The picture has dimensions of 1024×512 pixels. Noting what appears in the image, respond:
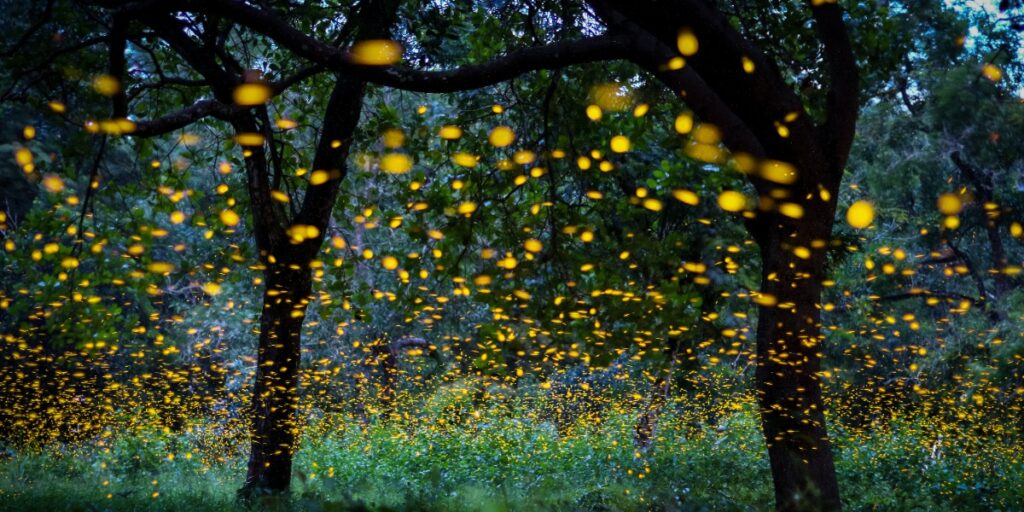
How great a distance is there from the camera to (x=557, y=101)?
26.4ft

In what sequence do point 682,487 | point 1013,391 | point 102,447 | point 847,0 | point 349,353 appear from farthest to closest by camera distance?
point 349,353 < point 102,447 < point 1013,391 < point 682,487 < point 847,0

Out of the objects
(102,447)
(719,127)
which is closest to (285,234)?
(719,127)

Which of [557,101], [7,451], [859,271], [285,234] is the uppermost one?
[859,271]

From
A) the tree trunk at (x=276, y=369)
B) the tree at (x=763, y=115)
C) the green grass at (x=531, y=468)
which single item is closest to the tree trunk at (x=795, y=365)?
the tree at (x=763, y=115)

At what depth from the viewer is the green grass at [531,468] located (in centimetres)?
884

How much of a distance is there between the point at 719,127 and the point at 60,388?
1539cm

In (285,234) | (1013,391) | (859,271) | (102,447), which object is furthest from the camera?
(859,271)

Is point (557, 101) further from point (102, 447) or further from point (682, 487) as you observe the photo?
point (102, 447)

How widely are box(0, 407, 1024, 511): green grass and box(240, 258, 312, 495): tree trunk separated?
0.42m

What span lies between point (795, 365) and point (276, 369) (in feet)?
16.2

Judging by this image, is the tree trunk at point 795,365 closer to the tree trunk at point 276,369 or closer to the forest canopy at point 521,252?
the forest canopy at point 521,252

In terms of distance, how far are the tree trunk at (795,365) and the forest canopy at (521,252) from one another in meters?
0.02

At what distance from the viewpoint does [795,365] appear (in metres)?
4.93

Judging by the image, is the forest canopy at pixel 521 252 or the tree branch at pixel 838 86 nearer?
the forest canopy at pixel 521 252
